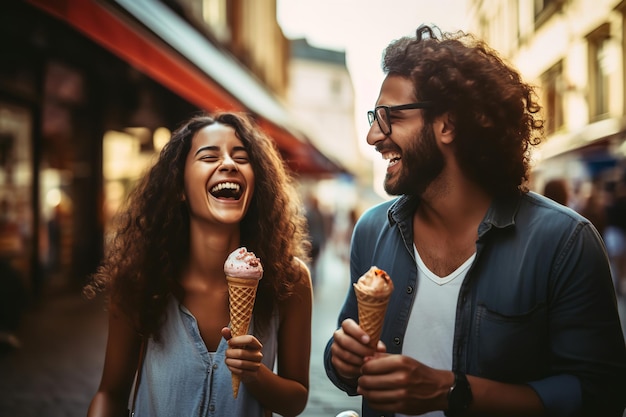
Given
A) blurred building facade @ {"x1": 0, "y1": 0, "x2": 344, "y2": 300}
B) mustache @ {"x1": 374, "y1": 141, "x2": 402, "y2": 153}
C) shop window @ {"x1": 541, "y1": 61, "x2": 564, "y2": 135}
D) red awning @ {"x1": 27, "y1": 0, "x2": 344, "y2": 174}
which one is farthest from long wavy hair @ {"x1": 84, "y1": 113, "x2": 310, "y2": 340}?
shop window @ {"x1": 541, "y1": 61, "x2": 564, "y2": 135}

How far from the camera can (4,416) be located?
179 inches

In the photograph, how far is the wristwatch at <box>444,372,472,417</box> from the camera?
163 centimetres

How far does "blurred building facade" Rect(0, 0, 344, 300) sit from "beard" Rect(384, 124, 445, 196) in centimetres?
376

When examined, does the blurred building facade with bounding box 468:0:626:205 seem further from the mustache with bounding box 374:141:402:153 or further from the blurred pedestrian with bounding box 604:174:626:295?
the mustache with bounding box 374:141:402:153

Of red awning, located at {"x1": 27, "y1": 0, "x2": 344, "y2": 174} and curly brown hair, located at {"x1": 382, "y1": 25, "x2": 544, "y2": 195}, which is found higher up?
red awning, located at {"x1": 27, "y1": 0, "x2": 344, "y2": 174}

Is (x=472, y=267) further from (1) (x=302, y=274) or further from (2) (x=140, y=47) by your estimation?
(2) (x=140, y=47)

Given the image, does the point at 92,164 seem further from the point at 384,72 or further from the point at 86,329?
the point at 384,72

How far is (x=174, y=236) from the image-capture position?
7.98 feet

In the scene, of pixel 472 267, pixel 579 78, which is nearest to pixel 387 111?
pixel 472 267

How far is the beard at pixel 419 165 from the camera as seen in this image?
6.63ft

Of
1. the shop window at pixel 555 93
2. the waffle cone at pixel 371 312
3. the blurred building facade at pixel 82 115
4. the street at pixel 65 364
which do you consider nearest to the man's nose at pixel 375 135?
the waffle cone at pixel 371 312

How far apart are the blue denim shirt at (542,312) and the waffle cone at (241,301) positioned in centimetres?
54

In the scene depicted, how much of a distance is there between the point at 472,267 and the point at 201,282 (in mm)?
1120

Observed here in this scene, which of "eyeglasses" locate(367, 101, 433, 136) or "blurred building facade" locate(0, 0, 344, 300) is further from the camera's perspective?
"blurred building facade" locate(0, 0, 344, 300)
